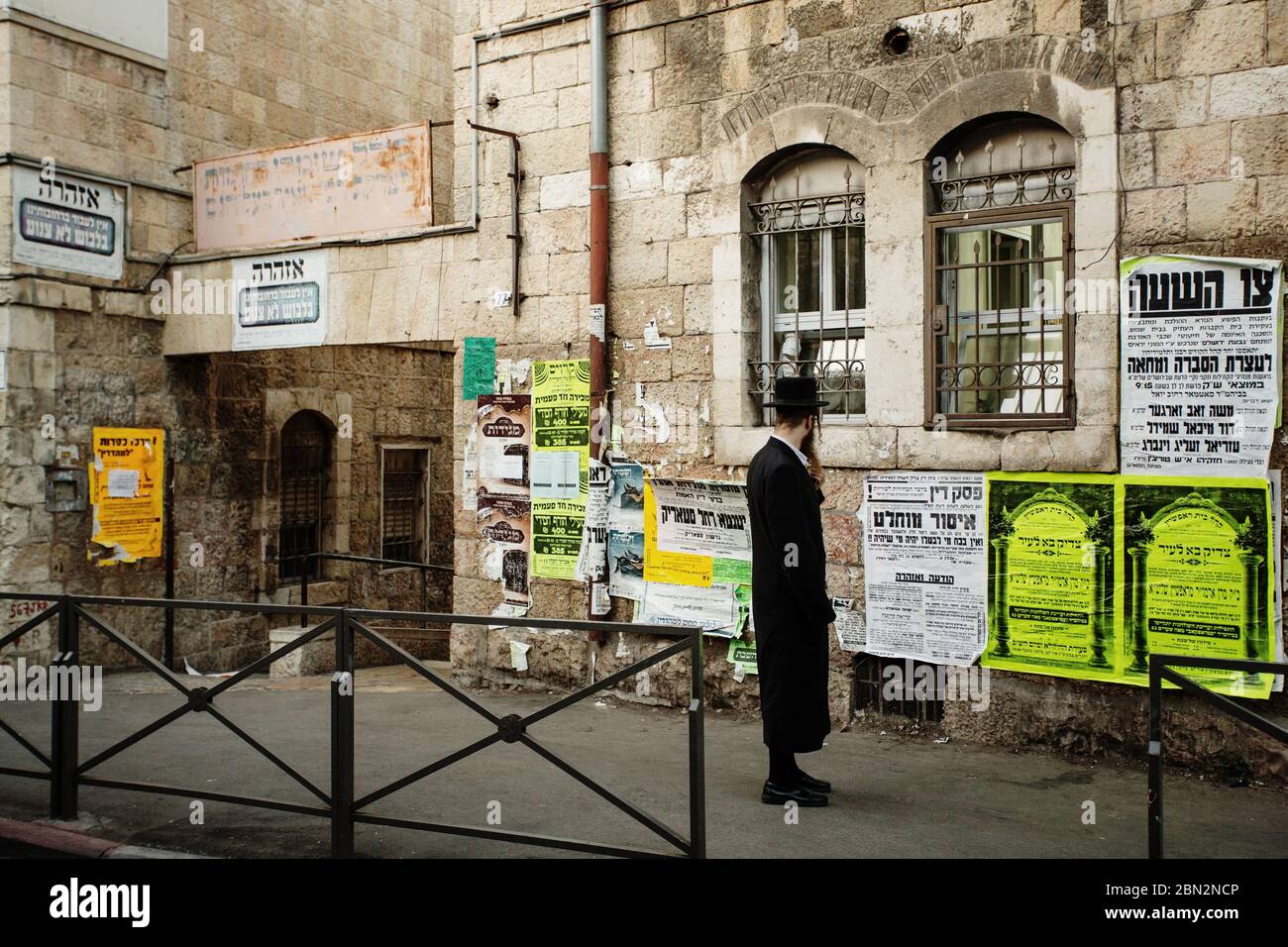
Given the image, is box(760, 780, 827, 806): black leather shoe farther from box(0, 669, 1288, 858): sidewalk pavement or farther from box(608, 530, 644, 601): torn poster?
box(608, 530, 644, 601): torn poster

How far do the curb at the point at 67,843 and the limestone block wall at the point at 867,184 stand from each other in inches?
132

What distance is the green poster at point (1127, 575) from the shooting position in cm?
599

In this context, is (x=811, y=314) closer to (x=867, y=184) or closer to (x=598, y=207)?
(x=867, y=184)

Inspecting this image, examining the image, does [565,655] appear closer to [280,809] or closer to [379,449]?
[280,809]

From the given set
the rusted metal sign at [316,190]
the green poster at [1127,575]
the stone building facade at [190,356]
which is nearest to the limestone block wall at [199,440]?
the stone building facade at [190,356]

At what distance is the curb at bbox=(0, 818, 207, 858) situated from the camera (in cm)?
536

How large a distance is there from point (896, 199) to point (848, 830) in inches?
141

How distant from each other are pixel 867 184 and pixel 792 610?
9.42ft

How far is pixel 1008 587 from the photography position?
21.9 ft

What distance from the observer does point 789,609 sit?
553 centimetres

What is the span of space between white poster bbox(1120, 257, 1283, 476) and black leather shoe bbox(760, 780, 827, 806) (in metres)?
2.35

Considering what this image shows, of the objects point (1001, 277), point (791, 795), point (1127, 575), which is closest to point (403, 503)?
point (1001, 277)

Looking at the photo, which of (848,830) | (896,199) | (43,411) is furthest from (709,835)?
(43,411)

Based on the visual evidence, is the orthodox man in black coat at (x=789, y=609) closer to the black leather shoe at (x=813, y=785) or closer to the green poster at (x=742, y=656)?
the black leather shoe at (x=813, y=785)
